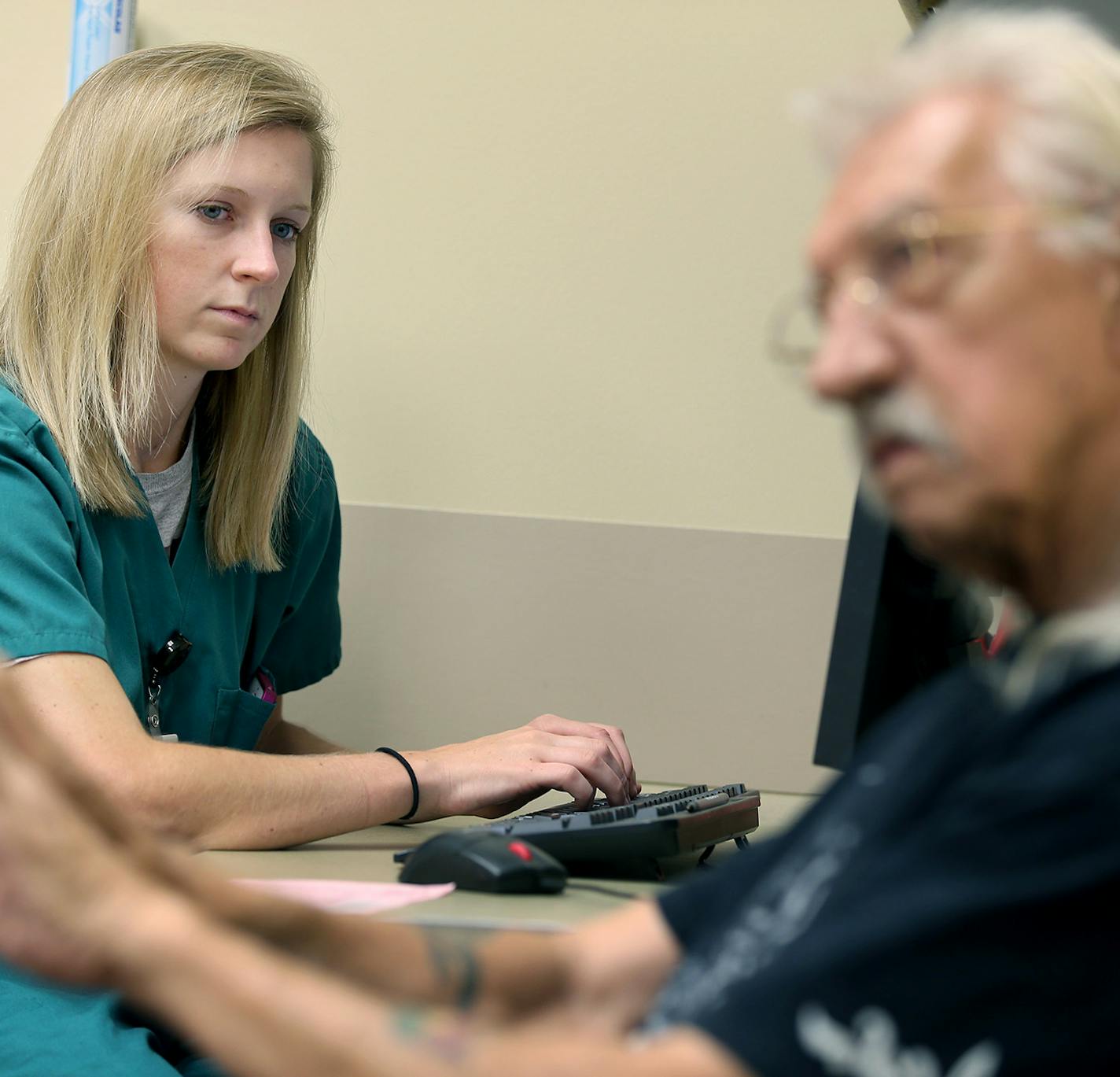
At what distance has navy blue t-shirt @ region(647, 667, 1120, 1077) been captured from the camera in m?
0.41

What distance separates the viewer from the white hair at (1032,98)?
1.65ft

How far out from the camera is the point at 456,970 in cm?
62

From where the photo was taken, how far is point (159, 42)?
5.97ft

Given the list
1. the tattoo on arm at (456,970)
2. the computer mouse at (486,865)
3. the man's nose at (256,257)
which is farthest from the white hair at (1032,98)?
the man's nose at (256,257)

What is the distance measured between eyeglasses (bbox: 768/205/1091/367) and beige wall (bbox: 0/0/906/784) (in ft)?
3.94

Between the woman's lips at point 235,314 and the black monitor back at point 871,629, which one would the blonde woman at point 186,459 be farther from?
the black monitor back at point 871,629

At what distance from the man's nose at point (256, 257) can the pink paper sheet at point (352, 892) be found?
25.6 inches

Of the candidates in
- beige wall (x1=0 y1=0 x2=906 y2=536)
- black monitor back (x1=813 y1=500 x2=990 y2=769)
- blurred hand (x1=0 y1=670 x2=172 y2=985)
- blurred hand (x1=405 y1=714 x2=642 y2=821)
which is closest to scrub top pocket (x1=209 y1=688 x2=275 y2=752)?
blurred hand (x1=405 y1=714 x2=642 y2=821)

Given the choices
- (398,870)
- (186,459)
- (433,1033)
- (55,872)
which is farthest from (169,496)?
(433,1033)

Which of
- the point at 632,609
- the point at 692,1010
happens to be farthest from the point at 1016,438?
the point at 632,609

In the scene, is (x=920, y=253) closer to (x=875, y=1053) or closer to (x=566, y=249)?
(x=875, y=1053)

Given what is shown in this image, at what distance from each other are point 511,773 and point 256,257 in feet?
1.91

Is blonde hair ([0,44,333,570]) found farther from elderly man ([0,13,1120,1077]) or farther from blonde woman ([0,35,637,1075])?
elderly man ([0,13,1120,1077])

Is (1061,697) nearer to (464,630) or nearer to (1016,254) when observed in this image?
(1016,254)
